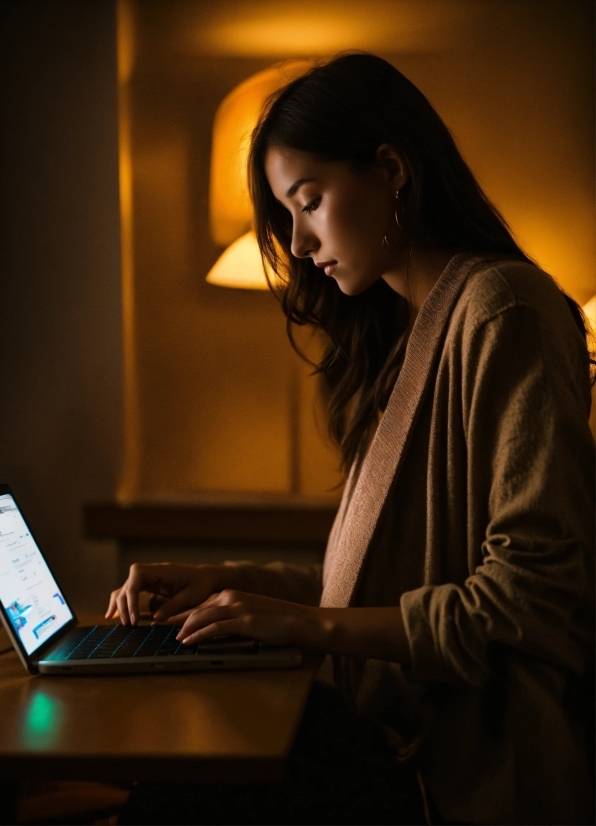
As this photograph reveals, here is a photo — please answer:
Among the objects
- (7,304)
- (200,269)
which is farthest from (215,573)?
(7,304)

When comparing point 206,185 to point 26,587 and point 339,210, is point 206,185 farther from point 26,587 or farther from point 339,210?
point 26,587

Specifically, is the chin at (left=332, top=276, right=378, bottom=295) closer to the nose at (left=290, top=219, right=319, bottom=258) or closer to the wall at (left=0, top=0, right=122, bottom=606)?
the nose at (left=290, top=219, right=319, bottom=258)

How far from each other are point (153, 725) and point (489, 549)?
0.37 meters

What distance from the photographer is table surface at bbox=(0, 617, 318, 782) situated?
0.63m

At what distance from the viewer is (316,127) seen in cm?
104

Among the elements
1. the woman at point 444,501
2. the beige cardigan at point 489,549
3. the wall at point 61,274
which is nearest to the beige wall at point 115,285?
the wall at point 61,274

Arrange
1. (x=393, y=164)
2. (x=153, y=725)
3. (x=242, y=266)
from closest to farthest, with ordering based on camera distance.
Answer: (x=153, y=725), (x=393, y=164), (x=242, y=266)

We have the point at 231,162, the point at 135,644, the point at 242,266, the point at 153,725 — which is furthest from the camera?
the point at 231,162

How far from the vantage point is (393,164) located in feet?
3.43

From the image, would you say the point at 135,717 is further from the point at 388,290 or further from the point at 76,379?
the point at 76,379

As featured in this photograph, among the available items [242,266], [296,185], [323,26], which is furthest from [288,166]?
[323,26]

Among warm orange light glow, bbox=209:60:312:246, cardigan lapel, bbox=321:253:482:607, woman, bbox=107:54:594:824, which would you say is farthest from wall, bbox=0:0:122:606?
cardigan lapel, bbox=321:253:482:607

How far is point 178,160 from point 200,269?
0.30 meters

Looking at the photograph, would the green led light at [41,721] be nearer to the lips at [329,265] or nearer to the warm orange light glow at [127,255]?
the lips at [329,265]
